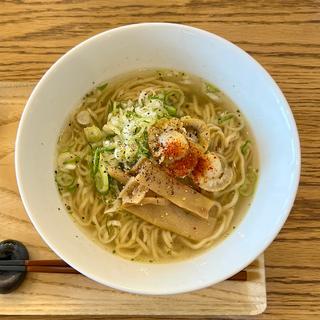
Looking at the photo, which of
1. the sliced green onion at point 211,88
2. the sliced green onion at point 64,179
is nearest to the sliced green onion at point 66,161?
the sliced green onion at point 64,179

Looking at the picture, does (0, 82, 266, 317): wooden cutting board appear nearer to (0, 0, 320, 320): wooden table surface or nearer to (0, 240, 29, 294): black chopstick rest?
(0, 240, 29, 294): black chopstick rest

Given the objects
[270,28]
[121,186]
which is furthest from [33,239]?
[270,28]

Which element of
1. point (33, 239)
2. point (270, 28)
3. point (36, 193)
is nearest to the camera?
point (36, 193)

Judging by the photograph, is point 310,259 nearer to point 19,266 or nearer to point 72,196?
point 72,196

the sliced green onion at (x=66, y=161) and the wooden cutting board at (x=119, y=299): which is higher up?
the sliced green onion at (x=66, y=161)

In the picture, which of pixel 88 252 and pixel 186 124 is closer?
pixel 88 252

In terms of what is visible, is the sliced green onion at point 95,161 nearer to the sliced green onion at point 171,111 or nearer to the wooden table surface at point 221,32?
the sliced green onion at point 171,111
